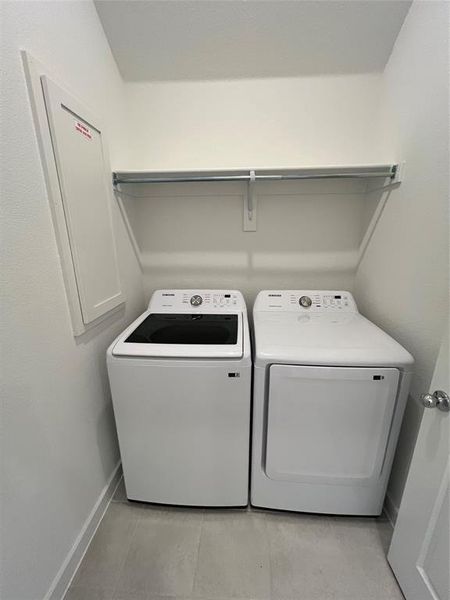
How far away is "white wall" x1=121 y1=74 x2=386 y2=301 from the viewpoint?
1.59 metres

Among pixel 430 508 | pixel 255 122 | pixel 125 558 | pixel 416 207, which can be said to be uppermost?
pixel 255 122

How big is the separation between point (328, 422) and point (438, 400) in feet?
1.55

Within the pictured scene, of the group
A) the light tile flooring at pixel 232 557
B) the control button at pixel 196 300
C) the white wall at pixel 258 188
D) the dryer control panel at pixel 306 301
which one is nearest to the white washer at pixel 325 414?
the light tile flooring at pixel 232 557

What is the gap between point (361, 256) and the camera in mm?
1777

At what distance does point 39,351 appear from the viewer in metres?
0.94

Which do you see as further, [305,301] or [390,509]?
[305,301]

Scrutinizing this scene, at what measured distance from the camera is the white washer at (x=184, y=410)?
116cm

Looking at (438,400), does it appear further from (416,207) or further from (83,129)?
(83,129)

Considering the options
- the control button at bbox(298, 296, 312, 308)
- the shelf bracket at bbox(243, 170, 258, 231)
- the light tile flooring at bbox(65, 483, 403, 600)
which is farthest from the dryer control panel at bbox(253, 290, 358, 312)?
the light tile flooring at bbox(65, 483, 403, 600)

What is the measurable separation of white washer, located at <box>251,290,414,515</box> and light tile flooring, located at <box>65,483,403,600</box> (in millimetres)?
107

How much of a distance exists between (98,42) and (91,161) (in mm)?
671

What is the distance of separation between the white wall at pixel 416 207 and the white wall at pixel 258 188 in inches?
9.9

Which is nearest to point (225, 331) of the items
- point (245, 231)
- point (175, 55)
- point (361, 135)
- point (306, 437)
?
point (306, 437)

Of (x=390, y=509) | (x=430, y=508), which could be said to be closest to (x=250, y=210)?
(x=430, y=508)
